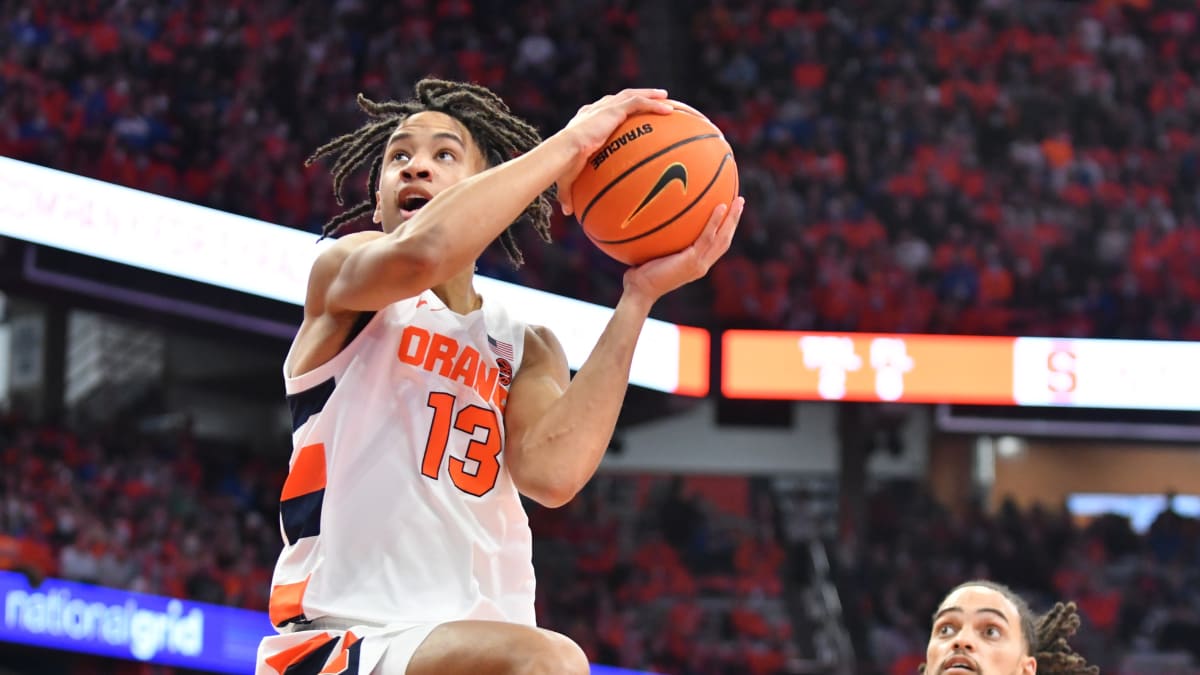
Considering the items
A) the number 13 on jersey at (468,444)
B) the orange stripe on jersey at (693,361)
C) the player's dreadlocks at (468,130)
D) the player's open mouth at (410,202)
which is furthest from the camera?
the orange stripe on jersey at (693,361)

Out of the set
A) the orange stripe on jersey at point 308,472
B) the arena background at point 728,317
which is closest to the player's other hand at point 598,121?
the orange stripe on jersey at point 308,472

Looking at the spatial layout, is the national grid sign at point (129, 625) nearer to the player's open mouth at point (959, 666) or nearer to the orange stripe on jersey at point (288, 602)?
the player's open mouth at point (959, 666)

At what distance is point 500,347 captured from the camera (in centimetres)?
268

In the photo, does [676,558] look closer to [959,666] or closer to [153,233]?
[153,233]

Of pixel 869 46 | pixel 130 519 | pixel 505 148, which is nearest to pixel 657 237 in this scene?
pixel 505 148

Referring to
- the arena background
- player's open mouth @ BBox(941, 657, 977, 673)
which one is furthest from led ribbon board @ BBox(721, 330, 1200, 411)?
player's open mouth @ BBox(941, 657, 977, 673)

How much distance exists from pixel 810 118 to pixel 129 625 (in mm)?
7228

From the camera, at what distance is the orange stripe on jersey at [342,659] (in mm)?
2326

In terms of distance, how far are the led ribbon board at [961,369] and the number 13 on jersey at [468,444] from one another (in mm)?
8936

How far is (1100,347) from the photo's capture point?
37.4ft

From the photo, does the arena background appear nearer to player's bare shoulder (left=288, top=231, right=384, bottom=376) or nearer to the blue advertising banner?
the blue advertising banner

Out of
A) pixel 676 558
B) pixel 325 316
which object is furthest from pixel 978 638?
pixel 676 558

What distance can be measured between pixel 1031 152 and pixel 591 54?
12.8ft

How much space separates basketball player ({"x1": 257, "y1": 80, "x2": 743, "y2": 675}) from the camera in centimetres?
233
